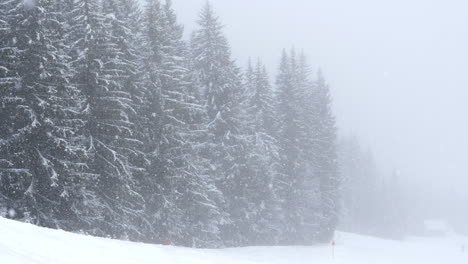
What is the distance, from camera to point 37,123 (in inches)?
693

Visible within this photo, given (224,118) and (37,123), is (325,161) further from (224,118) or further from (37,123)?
(37,123)

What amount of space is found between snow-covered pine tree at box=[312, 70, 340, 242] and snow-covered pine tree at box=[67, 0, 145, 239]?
2635 cm

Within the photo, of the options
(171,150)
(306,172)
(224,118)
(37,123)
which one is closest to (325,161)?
(306,172)

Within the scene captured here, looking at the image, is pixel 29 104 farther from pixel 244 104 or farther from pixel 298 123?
pixel 298 123

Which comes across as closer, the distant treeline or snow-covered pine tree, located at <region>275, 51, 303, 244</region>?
the distant treeline

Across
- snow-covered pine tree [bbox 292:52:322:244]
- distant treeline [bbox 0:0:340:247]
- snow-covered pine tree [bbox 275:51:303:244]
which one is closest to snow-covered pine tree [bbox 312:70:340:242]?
distant treeline [bbox 0:0:340:247]

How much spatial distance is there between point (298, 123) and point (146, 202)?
20.1 meters

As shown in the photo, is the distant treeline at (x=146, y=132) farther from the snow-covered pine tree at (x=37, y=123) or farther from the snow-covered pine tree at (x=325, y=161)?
the snow-covered pine tree at (x=325, y=161)

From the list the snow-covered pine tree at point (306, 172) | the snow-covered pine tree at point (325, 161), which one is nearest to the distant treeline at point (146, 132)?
the snow-covered pine tree at point (306, 172)

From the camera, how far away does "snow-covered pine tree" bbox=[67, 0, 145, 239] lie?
70.9ft

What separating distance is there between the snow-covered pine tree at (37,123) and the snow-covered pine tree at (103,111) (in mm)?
2101

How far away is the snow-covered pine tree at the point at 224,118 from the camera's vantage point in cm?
3312

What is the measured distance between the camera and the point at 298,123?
4225 centimetres

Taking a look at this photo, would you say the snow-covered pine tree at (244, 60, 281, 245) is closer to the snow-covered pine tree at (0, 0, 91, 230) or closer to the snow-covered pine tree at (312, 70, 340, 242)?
the snow-covered pine tree at (312, 70, 340, 242)
